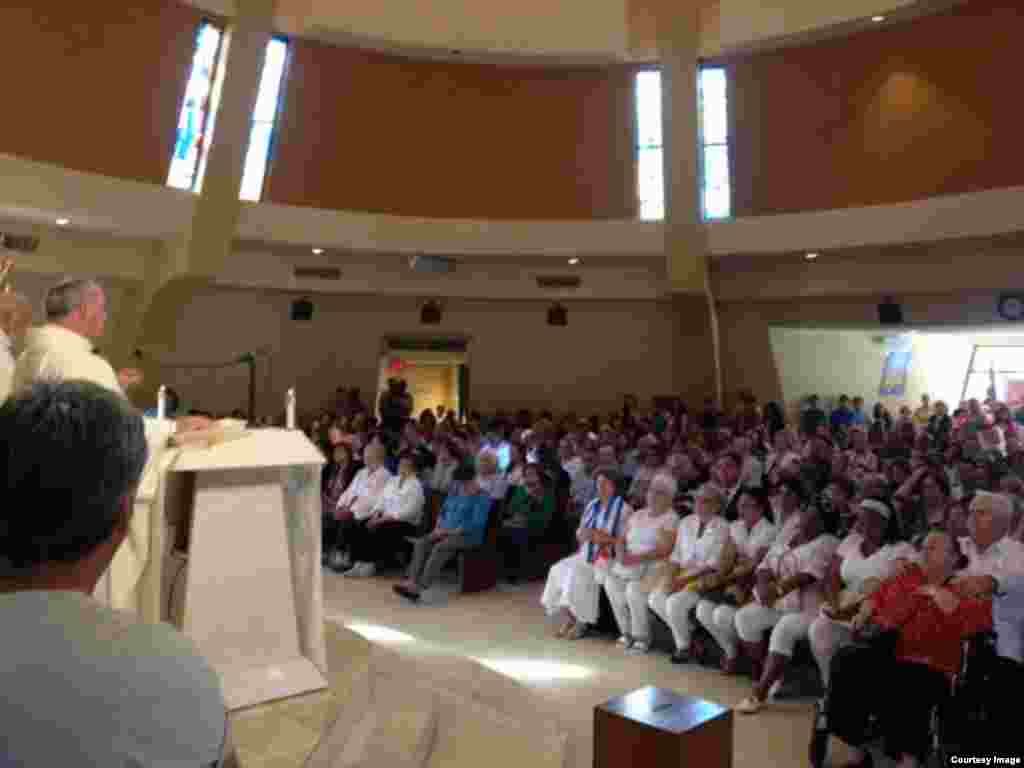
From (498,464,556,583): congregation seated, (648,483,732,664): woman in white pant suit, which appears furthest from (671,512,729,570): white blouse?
(498,464,556,583): congregation seated

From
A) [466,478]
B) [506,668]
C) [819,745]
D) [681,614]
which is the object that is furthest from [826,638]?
[466,478]

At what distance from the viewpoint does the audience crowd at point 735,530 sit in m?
3.74

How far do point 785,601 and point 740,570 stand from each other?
42 centimetres

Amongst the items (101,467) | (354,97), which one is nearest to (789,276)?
(354,97)

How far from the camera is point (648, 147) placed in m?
12.5

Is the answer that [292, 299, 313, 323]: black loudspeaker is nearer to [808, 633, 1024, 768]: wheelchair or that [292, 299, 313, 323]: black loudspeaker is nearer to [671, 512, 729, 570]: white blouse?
[671, 512, 729, 570]: white blouse

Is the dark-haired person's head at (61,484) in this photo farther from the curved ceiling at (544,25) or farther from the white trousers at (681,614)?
the curved ceiling at (544,25)

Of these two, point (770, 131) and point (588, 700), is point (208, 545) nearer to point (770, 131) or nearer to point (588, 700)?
point (588, 700)

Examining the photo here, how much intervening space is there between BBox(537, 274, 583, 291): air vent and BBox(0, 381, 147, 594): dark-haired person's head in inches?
496

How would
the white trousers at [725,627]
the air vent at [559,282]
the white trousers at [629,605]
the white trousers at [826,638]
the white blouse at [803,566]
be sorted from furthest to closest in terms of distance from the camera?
the air vent at [559,282] < the white trousers at [629,605] < the white trousers at [725,627] < the white blouse at [803,566] < the white trousers at [826,638]

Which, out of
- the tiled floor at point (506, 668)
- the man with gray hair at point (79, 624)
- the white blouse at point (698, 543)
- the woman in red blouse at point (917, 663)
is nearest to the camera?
the man with gray hair at point (79, 624)

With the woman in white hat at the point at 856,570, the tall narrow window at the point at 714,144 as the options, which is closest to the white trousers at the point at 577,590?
the woman in white hat at the point at 856,570

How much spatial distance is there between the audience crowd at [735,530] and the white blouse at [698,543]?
1 cm

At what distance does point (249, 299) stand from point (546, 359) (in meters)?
4.87
